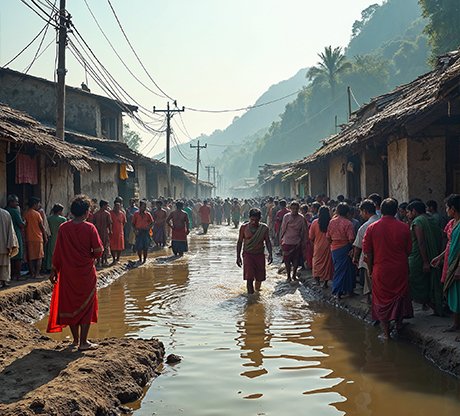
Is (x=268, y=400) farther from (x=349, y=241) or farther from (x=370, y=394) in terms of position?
(x=349, y=241)

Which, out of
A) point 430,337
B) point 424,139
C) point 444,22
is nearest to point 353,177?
point 424,139

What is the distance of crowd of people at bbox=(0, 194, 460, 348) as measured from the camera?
698 centimetres

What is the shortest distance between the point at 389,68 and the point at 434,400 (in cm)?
7792

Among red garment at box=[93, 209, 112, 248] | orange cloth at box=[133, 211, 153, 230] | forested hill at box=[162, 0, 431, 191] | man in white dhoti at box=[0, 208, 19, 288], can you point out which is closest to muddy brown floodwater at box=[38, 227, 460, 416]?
man in white dhoti at box=[0, 208, 19, 288]

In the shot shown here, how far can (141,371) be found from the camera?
616cm

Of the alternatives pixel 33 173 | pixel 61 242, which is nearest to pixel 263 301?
pixel 61 242

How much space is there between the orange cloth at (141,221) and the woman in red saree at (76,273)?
9.96 metres

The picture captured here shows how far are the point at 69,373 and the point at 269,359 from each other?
2456 mm

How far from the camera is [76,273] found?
688 centimetres

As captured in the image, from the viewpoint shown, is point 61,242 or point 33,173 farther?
point 33,173

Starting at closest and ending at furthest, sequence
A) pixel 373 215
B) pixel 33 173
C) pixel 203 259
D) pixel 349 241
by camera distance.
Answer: pixel 373 215, pixel 349 241, pixel 33 173, pixel 203 259

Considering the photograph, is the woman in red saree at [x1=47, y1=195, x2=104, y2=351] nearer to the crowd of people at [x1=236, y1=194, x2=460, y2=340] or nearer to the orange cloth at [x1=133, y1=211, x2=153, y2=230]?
the crowd of people at [x1=236, y1=194, x2=460, y2=340]

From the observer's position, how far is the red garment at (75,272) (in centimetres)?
687

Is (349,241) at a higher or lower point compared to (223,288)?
higher
